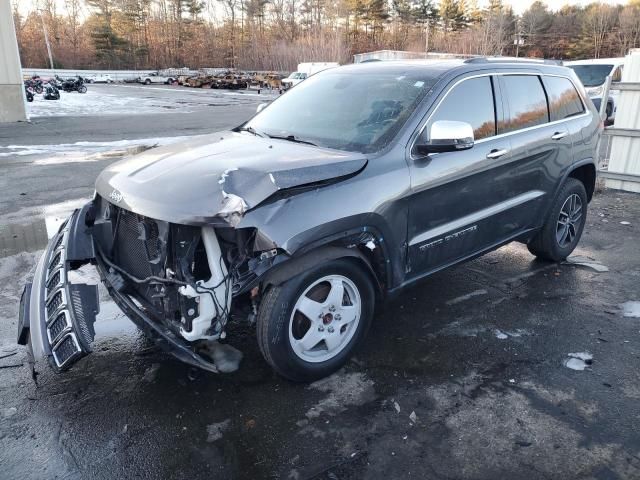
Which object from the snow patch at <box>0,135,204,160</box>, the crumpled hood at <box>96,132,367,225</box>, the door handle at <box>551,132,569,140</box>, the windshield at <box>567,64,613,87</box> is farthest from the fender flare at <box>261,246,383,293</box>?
the windshield at <box>567,64,613,87</box>

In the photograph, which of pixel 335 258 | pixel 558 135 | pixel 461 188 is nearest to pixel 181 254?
pixel 335 258

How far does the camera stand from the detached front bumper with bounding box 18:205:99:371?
8.72 feet

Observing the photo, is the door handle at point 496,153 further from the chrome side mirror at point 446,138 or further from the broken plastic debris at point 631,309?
the broken plastic debris at point 631,309

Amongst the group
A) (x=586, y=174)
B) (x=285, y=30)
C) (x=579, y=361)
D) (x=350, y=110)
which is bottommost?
(x=579, y=361)

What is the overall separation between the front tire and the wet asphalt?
0.17 metres

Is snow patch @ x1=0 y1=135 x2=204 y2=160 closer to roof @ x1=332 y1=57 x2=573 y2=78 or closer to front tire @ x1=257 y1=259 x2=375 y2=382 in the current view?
roof @ x1=332 y1=57 x2=573 y2=78

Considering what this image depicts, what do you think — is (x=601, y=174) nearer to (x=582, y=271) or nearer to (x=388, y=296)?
(x=582, y=271)

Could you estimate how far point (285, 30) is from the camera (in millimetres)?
95250

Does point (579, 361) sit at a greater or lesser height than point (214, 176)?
lesser

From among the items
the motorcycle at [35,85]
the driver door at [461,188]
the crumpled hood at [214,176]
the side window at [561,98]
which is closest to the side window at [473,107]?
the driver door at [461,188]

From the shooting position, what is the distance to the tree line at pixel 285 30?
7100 cm

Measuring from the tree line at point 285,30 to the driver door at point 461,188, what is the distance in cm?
6557

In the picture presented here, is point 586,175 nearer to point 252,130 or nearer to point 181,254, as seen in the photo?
point 252,130

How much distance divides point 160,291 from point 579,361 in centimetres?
283
